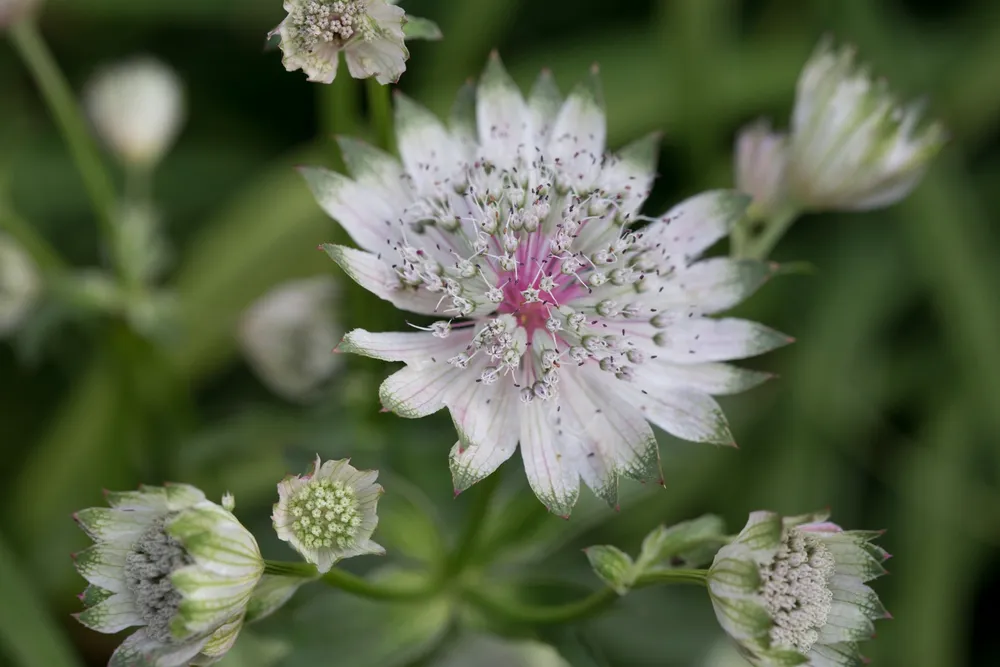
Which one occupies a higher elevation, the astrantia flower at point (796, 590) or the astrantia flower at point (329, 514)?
the astrantia flower at point (796, 590)

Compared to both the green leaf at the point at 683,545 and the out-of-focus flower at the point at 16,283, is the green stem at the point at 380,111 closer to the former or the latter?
the green leaf at the point at 683,545

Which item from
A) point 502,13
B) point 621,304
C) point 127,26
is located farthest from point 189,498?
point 127,26

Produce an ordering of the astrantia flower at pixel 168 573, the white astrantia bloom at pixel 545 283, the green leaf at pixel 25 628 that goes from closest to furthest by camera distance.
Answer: the astrantia flower at pixel 168 573
the white astrantia bloom at pixel 545 283
the green leaf at pixel 25 628

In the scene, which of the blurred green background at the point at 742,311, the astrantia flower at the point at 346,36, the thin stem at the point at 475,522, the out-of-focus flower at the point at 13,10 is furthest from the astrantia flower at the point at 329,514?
the out-of-focus flower at the point at 13,10

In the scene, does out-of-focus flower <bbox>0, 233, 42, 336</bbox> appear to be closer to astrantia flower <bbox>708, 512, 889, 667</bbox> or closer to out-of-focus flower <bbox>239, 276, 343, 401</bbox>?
out-of-focus flower <bbox>239, 276, 343, 401</bbox>

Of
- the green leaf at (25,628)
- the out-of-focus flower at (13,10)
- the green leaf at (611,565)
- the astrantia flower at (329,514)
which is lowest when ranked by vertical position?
the green leaf at (25,628)

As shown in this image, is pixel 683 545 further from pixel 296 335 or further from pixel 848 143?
pixel 296 335

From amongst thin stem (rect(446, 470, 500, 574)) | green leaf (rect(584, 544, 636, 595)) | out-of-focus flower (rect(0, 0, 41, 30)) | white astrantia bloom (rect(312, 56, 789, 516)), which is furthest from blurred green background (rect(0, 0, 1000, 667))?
green leaf (rect(584, 544, 636, 595))
